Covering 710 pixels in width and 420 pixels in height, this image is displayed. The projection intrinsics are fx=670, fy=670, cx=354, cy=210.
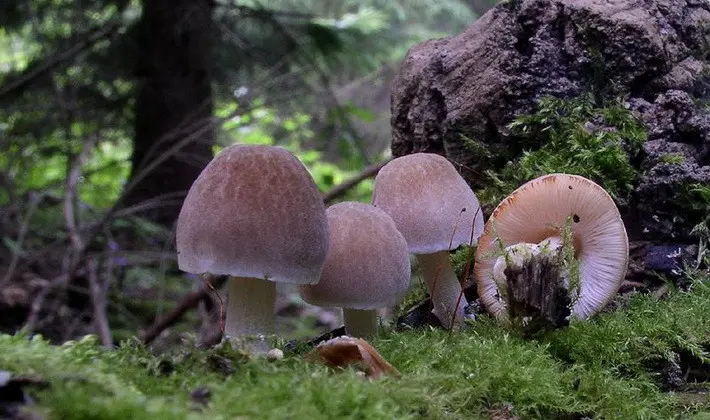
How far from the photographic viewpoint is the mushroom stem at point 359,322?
8.70 feet

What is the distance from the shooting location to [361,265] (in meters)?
2.34

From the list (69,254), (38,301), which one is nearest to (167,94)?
(69,254)

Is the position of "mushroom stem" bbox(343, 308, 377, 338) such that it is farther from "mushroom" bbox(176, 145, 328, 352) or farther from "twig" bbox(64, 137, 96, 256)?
"twig" bbox(64, 137, 96, 256)

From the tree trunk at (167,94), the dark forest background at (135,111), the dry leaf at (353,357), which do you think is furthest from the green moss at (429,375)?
the tree trunk at (167,94)

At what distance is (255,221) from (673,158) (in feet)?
6.41

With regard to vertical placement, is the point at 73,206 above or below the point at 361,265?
below

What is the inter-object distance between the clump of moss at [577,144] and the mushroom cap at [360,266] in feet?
3.31

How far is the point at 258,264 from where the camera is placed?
208 centimetres

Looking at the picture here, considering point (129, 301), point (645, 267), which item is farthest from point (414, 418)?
point (129, 301)

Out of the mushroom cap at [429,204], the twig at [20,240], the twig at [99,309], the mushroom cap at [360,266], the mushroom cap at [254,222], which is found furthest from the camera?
the twig at [20,240]

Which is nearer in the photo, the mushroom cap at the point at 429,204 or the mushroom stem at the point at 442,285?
the mushroom cap at the point at 429,204

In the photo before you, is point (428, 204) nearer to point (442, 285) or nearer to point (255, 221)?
point (442, 285)

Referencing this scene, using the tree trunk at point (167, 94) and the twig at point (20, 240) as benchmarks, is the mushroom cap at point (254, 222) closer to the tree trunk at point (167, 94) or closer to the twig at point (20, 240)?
the twig at point (20, 240)

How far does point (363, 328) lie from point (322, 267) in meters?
0.50
